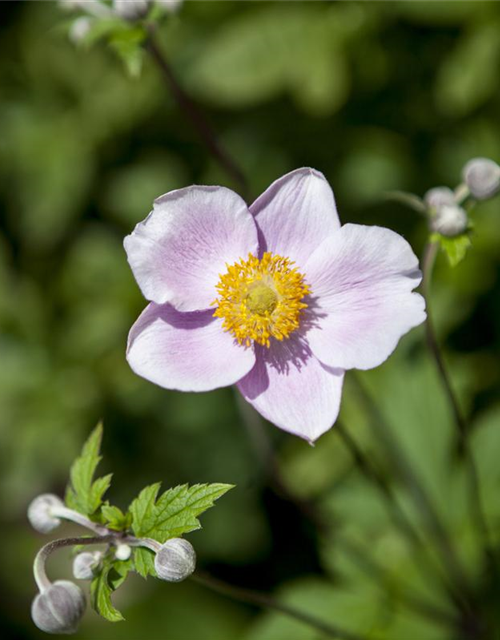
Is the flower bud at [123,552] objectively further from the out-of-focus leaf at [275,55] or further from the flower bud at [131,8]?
the out-of-focus leaf at [275,55]

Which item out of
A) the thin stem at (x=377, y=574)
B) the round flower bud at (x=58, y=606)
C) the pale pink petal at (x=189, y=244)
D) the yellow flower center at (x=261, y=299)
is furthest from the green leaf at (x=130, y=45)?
the thin stem at (x=377, y=574)

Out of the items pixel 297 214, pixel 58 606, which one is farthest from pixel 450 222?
pixel 58 606

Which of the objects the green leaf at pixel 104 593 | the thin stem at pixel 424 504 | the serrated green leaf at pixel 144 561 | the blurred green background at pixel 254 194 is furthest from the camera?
the blurred green background at pixel 254 194

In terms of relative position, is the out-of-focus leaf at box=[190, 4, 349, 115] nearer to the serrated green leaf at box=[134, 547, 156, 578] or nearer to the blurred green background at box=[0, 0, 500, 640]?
the blurred green background at box=[0, 0, 500, 640]

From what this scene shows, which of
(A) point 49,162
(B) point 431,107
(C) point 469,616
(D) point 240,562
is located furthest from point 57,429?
(B) point 431,107

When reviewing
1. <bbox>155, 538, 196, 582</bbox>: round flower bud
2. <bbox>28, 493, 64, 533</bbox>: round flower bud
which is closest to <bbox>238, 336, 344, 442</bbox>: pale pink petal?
<bbox>155, 538, 196, 582</bbox>: round flower bud

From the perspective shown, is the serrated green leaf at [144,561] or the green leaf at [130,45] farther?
the green leaf at [130,45]
